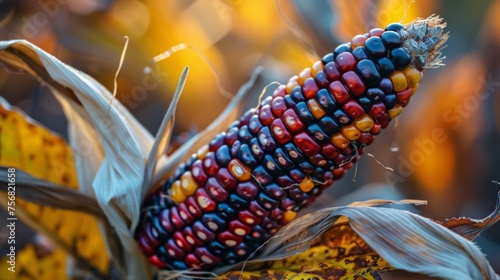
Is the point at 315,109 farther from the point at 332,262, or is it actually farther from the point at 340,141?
the point at 332,262

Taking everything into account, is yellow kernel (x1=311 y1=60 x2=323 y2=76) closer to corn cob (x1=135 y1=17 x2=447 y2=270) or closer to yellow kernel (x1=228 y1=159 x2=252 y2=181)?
corn cob (x1=135 y1=17 x2=447 y2=270)

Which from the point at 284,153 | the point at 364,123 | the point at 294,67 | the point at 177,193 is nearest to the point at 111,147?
the point at 177,193

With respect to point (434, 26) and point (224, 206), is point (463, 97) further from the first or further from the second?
point (224, 206)

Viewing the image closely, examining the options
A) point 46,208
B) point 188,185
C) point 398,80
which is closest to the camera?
point 398,80

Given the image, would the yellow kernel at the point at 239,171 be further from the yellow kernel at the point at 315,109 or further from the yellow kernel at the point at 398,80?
the yellow kernel at the point at 398,80

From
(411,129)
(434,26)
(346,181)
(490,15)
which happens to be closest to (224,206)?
(434,26)
